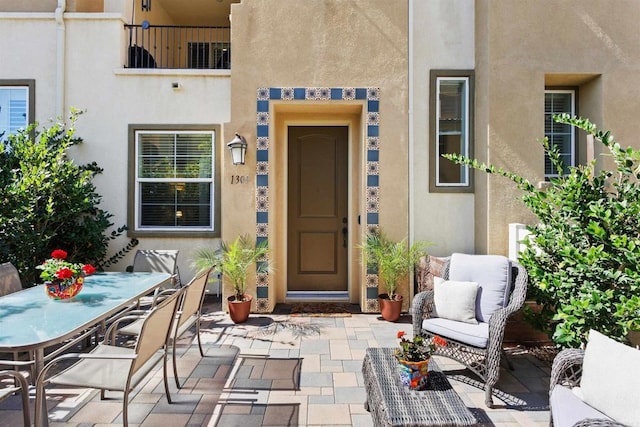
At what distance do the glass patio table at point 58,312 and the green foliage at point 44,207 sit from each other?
4.77ft

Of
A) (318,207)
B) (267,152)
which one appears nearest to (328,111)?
(267,152)

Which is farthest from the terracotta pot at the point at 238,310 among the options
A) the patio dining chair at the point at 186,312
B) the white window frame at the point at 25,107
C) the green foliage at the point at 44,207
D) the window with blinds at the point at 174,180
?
the white window frame at the point at 25,107

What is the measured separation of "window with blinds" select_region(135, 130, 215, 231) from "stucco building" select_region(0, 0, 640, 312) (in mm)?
23

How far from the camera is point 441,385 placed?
99.0 inches

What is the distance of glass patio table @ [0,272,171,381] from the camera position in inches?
93.2

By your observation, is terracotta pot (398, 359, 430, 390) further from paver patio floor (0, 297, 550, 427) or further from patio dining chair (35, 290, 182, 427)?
patio dining chair (35, 290, 182, 427)

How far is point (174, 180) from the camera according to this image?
621cm

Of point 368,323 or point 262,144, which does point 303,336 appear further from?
point 262,144

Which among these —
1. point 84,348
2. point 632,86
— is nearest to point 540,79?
point 632,86

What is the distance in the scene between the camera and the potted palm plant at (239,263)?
5020 millimetres

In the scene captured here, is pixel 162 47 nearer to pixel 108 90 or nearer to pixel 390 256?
pixel 108 90

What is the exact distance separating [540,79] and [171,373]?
5.71 m

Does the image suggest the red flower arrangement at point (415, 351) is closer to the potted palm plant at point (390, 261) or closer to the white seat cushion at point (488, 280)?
the white seat cushion at point (488, 280)

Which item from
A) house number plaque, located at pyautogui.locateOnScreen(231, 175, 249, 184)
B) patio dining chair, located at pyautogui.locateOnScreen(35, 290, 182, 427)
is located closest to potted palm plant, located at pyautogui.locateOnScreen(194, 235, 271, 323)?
house number plaque, located at pyautogui.locateOnScreen(231, 175, 249, 184)
